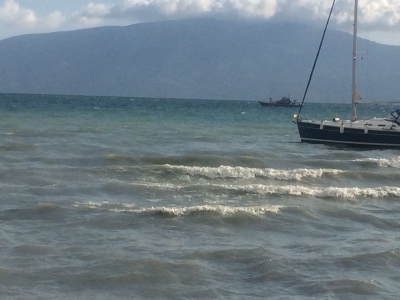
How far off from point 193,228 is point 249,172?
365 inches

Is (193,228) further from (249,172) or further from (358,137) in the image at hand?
(358,137)

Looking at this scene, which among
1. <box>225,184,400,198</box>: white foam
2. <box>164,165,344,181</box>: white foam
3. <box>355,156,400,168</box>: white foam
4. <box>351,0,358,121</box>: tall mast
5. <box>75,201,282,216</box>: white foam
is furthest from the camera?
<box>351,0,358,121</box>: tall mast

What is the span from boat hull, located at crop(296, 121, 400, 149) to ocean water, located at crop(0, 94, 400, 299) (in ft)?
24.1

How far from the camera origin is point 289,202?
1878 cm

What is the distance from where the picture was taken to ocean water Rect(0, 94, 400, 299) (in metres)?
11.6

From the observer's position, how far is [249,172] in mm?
24312

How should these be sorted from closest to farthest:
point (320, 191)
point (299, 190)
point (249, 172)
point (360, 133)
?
point (320, 191) < point (299, 190) < point (249, 172) < point (360, 133)

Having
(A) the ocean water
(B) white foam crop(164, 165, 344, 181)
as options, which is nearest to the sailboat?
(A) the ocean water

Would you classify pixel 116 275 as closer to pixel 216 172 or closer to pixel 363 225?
pixel 363 225

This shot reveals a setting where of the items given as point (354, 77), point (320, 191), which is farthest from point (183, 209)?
point (354, 77)

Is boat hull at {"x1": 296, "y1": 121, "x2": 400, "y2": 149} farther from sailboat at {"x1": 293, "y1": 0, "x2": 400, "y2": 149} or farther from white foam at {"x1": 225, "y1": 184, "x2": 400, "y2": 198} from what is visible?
white foam at {"x1": 225, "y1": 184, "x2": 400, "y2": 198}

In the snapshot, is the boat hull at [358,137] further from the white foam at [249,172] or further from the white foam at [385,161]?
the white foam at [249,172]

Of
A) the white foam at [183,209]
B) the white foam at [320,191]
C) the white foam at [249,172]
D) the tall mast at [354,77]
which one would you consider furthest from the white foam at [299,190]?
the tall mast at [354,77]

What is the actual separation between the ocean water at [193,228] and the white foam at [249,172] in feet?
0.21
